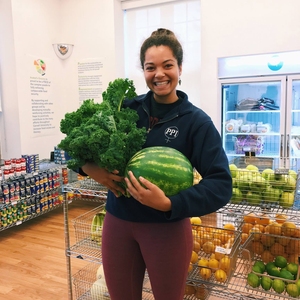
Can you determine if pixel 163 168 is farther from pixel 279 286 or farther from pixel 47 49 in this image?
pixel 47 49

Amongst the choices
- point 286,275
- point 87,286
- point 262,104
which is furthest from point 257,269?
point 262,104

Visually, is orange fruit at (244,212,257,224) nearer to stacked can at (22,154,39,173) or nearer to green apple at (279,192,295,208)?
green apple at (279,192,295,208)

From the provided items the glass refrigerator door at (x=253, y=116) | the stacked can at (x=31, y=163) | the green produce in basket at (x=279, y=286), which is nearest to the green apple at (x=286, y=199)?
the green produce in basket at (x=279, y=286)

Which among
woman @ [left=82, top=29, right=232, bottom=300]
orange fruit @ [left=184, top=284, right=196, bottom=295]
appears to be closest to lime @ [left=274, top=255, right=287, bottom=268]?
orange fruit @ [left=184, top=284, right=196, bottom=295]

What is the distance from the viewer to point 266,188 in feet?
5.21

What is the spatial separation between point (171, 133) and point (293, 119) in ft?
10.4

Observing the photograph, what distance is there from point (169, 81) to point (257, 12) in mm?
3102

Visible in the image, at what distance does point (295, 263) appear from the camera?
5.59 feet

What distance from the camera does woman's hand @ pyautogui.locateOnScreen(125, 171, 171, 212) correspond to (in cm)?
103

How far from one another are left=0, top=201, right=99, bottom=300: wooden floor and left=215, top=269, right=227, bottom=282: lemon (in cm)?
133

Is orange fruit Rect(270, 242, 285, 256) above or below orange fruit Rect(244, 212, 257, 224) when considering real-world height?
below

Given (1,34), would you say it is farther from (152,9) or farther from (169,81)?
(169,81)

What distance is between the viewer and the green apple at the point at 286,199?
1.56 meters

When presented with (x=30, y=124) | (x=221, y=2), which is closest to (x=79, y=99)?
(x=30, y=124)
